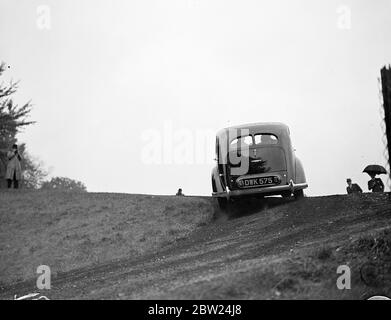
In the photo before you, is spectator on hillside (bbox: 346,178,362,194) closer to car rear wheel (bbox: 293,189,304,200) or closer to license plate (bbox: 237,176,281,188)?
car rear wheel (bbox: 293,189,304,200)

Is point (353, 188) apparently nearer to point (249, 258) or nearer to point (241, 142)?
point (241, 142)

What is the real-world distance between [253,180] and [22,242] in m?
6.86

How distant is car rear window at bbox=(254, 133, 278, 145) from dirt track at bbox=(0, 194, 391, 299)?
173 centimetres

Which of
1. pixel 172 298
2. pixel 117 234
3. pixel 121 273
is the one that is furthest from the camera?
pixel 117 234

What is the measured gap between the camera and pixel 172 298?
4418mm

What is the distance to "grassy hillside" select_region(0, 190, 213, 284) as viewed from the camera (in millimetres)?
10828

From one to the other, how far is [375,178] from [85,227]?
8.48 meters

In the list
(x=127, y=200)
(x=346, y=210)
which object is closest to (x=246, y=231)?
(x=346, y=210)

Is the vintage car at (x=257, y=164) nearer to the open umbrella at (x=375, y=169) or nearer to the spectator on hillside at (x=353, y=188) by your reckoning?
the open umbrella at (x=375, y=169)
